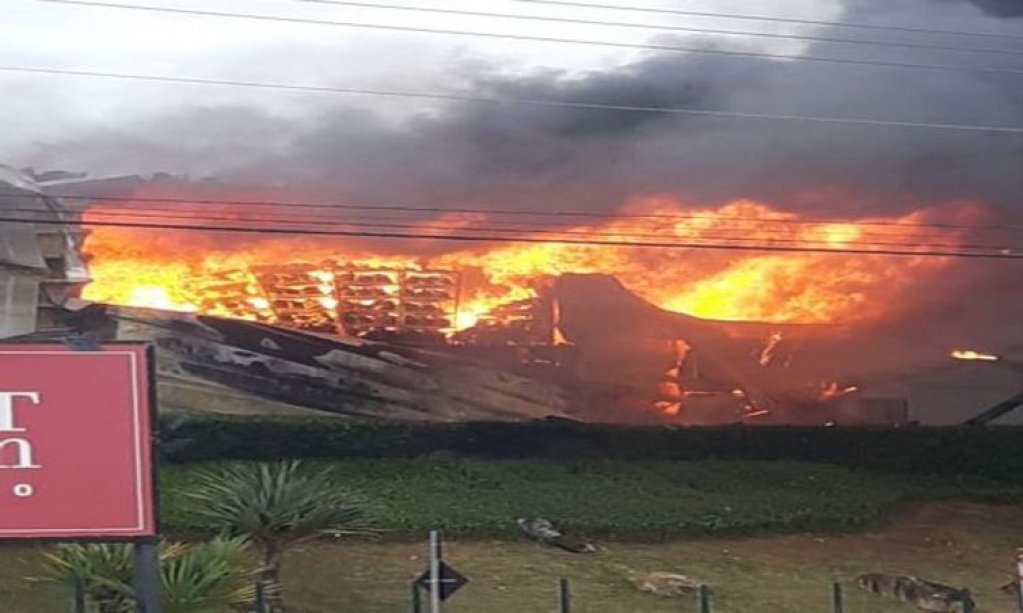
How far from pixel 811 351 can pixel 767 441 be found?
6160mm

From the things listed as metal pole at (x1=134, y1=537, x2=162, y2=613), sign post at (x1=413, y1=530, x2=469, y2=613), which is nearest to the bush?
sign post at (x1=413, y1=530, x2=469, y2=613)

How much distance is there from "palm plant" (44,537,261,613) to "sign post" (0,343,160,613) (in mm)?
2787

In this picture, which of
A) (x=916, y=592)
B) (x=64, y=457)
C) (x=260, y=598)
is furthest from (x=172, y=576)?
(x=916, y=592)

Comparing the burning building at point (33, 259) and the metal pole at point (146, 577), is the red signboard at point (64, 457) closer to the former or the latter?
the metal pole at point (146, 577)

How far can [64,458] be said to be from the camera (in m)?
8.91

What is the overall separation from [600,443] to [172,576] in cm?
1741

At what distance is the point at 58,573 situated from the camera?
12.9m

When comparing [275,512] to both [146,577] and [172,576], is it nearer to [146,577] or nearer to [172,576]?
[172,576]

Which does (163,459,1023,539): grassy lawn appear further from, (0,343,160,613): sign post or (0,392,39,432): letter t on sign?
(0,392,39,432): letter t on sign

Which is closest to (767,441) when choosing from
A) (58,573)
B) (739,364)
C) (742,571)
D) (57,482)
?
(739,364)

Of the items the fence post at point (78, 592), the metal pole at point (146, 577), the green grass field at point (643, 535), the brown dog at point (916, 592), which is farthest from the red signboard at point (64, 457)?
the brown dog at point (916, 592)

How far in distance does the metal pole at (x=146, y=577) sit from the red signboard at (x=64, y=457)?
21 centimetres

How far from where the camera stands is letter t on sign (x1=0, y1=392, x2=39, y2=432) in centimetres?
887

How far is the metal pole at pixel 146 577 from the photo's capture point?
29.9 feet
